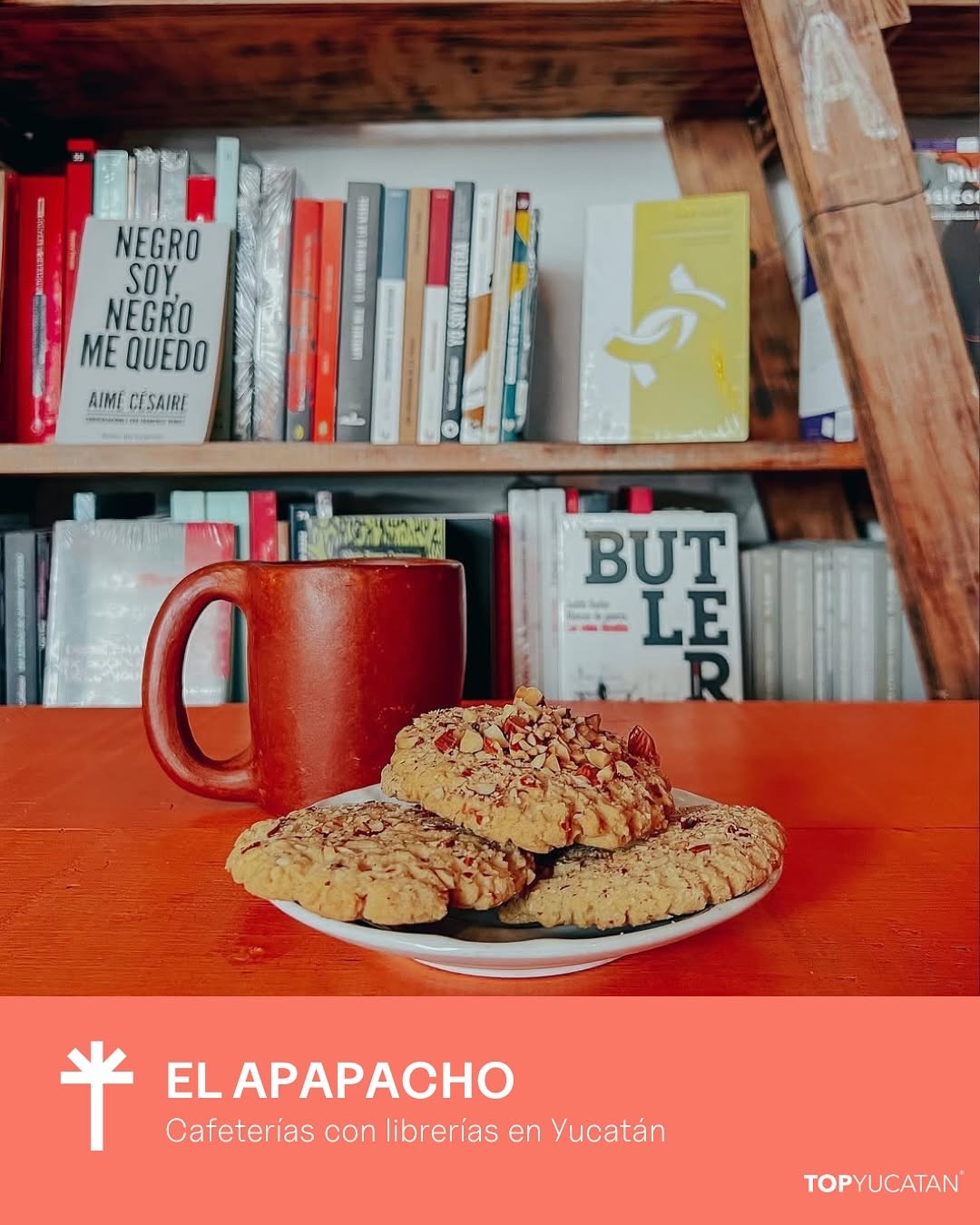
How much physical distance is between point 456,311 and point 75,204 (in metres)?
0.30

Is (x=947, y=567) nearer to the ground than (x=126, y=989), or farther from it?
farther from it

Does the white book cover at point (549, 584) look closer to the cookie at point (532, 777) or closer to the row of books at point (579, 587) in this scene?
the row of books at point (579, 587)

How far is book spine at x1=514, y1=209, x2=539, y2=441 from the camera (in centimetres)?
73

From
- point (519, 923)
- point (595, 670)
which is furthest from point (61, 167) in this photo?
point (519, 923)

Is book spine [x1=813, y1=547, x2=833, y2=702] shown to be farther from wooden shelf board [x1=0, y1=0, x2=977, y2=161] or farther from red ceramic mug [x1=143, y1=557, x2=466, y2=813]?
red ceramic mug [x1=143, y1=557, x2=466, y2=813]

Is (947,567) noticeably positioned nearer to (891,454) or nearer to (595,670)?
(891,454)

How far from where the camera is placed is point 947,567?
2.14ft

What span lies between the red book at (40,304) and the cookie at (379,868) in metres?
0.62

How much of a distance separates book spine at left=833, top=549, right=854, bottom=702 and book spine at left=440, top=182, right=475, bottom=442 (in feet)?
1.06
